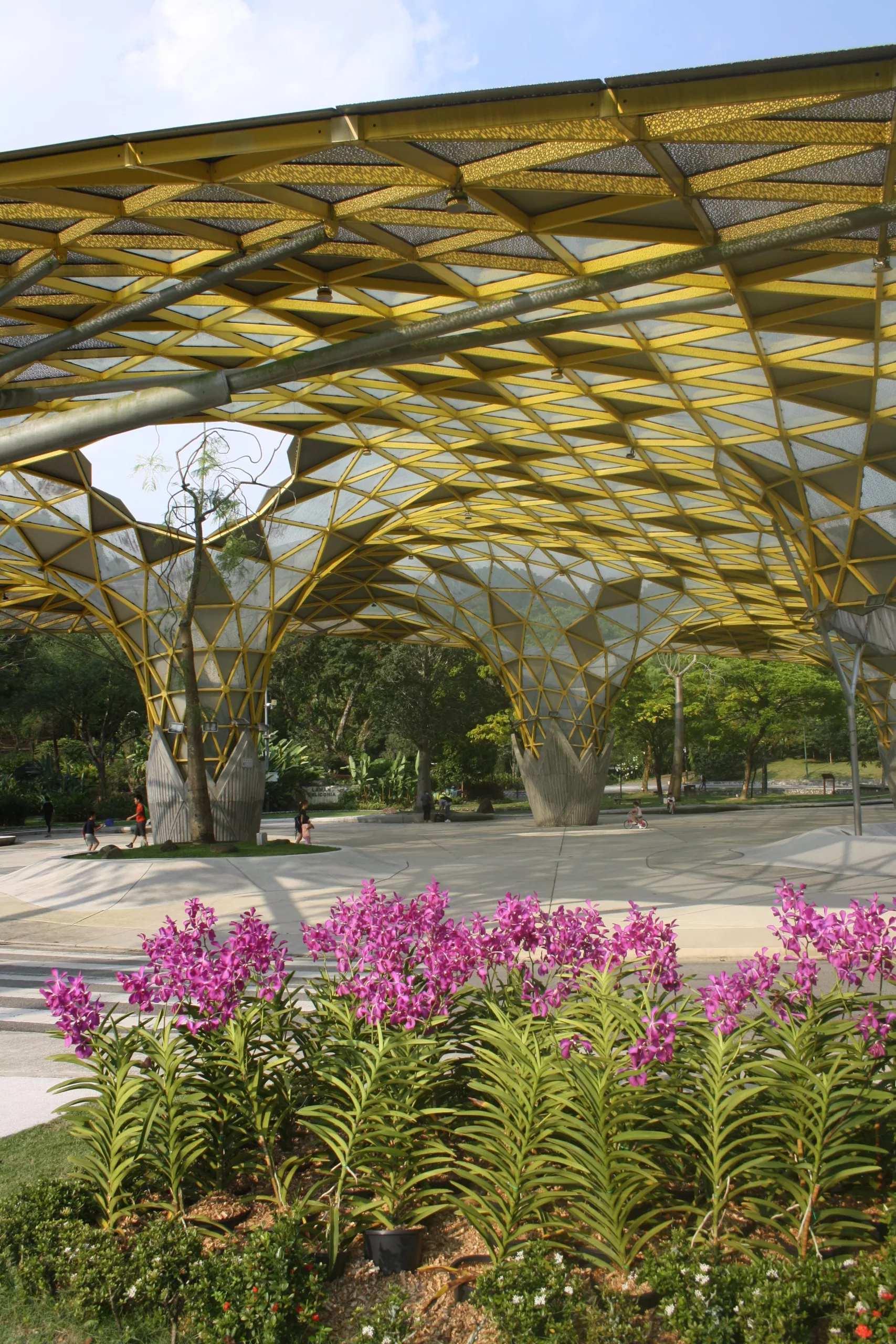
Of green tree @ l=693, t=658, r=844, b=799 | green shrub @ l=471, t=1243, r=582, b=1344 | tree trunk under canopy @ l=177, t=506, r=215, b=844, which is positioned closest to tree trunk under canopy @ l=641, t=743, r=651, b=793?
green tree @ l=693, t=658, r=844, b=799

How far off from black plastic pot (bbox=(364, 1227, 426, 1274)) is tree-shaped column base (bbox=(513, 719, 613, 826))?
40959mm

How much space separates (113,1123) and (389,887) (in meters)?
16.8

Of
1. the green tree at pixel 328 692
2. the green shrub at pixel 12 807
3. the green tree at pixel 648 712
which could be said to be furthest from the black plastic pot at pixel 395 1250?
the green tree at pixel 648 712

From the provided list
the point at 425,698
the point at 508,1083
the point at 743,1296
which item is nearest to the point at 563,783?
the point at 425,698

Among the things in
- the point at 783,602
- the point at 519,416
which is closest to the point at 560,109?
the point at 519,416

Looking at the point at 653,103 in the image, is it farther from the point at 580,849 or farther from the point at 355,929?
the point at 580,849

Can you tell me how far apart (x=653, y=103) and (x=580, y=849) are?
83.1ft

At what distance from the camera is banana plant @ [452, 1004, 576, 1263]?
222 inches

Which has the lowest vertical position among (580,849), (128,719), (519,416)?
(580,849)

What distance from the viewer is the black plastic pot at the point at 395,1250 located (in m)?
5.72

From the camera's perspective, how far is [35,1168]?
7199 mm

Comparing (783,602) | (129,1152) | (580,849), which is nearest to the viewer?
(129,1152)

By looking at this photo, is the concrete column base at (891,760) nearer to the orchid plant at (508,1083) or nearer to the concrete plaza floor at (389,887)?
the concrete plaza floor at (389,887)

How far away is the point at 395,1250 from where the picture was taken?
225 inches
